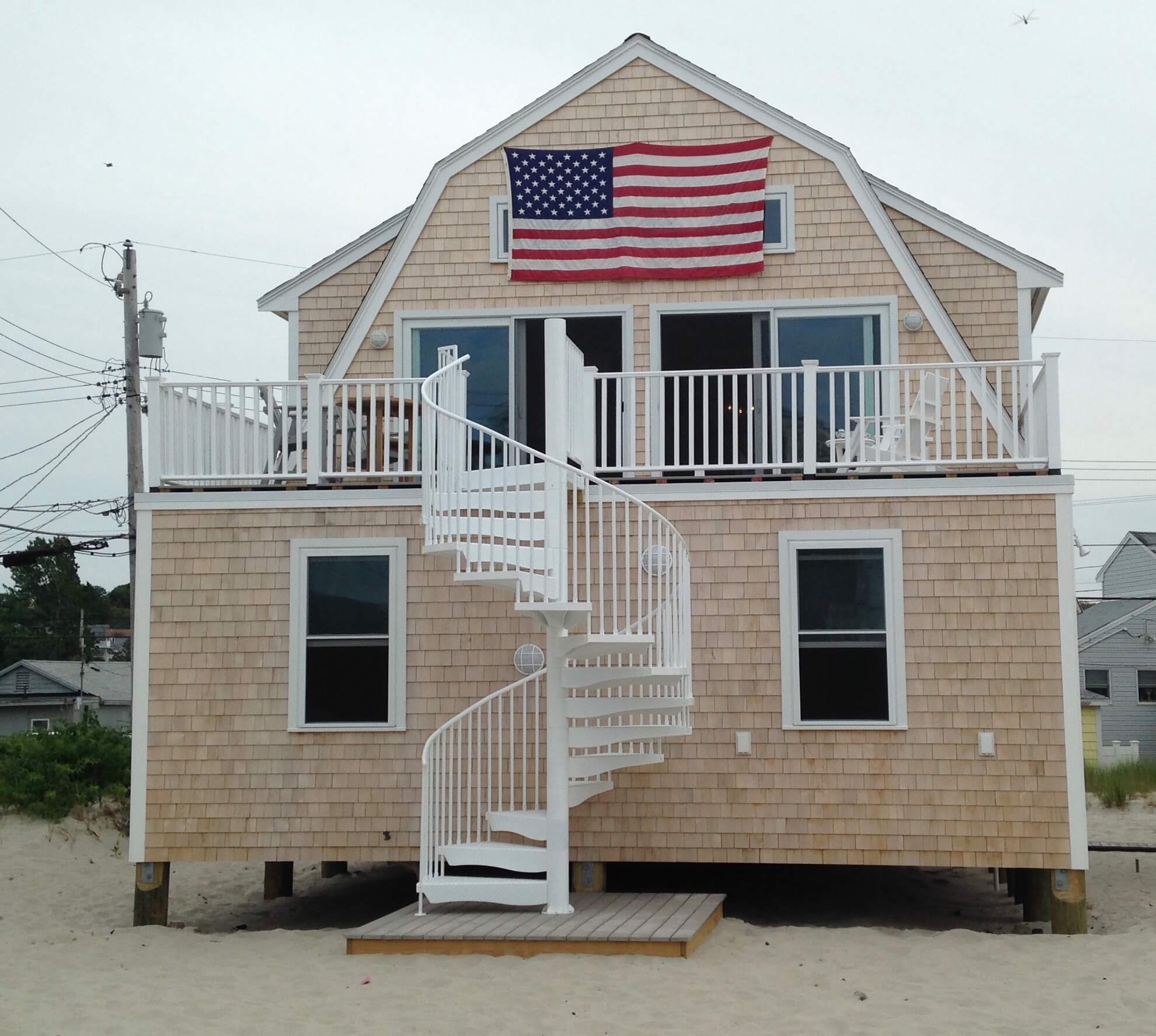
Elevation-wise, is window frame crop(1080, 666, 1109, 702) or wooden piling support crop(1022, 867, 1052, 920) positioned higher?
window frame crop(1080, 666, 1109, 702)

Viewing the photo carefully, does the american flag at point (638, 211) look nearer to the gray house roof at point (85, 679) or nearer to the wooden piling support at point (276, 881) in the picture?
the wooden piling support at point (276, 881)

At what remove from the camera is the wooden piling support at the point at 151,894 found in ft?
34.8

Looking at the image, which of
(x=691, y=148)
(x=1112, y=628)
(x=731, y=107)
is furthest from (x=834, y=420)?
(x=1112, y=628)

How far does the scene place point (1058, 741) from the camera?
9.73m

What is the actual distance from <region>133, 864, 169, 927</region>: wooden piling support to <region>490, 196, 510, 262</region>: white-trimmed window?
19.1ft

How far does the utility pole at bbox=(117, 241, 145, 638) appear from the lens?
779 inches

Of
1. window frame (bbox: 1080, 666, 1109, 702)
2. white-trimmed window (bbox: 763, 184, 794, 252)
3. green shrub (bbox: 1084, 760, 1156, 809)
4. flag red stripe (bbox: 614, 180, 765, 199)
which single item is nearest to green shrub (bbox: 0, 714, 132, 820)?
flag red stripe (bbox: 614, 180, 765, 199)

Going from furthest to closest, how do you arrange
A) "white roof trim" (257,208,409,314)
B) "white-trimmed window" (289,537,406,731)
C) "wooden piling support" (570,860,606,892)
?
"white roof trim" (257,208,409,314), "white-trimmed window" (289,537,406,731), "wooden piling support" (570,860,606,892)

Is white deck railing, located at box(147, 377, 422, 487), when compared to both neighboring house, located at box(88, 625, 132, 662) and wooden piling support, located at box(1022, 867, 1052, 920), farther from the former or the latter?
neighboring house, located at box(88, 625, 132, 662)

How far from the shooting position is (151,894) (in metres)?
10.6

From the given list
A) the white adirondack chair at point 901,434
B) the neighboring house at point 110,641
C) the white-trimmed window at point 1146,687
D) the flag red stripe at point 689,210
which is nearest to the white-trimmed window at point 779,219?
the flag red stripe at point 689,210

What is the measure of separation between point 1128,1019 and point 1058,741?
2679 mm


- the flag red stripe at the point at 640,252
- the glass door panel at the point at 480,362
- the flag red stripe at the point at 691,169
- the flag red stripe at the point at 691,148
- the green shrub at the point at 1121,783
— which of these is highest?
the flag red stripe at the point at 691,148

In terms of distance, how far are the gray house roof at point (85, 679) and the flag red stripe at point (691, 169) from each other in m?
26.7
